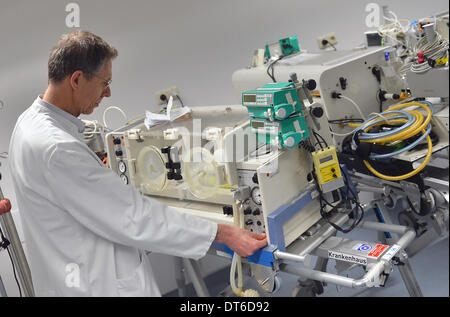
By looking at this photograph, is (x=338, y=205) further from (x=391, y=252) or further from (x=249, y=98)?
(x=249, y=98)

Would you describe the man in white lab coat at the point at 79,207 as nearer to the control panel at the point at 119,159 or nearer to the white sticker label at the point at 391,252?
the white sticker label at the point at 391,252

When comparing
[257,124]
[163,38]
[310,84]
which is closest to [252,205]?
[257,124]

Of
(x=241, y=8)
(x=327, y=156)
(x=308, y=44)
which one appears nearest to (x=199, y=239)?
(x=327, y=156)

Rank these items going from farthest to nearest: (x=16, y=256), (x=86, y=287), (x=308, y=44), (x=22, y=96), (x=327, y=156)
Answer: (x=308, y=44) < (x=22, y=96) < (x=16, y=256) < (x=327, y=156) < (x=86, y=287)

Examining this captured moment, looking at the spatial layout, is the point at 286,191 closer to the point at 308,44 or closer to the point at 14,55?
the point at 14,55

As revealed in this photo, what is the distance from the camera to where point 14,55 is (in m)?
2.46

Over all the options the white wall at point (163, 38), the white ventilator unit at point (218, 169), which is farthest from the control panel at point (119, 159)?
the white wall at point (163, 38)

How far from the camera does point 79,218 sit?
1.37 metres

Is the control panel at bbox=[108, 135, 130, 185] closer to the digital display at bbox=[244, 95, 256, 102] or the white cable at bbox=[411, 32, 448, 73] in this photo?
the digital display at bbox=[244, 95, 256, 102]

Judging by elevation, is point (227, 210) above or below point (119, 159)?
below

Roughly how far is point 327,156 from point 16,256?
1518 millimetres

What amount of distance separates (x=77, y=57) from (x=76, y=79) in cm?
7

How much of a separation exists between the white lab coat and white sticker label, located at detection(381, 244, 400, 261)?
26.8 inches
